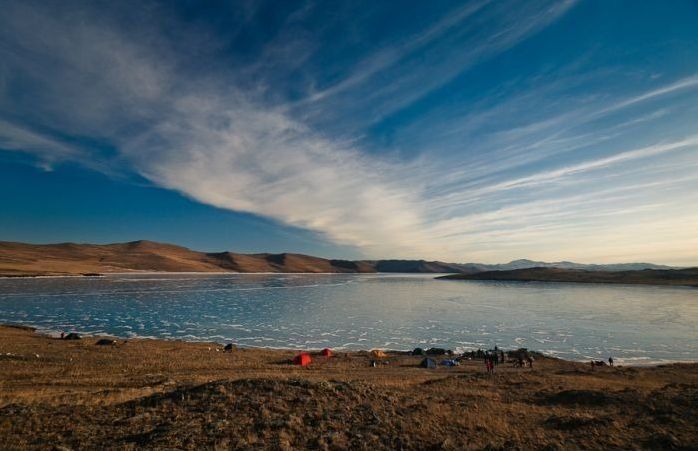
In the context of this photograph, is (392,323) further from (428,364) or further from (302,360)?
(302,360)

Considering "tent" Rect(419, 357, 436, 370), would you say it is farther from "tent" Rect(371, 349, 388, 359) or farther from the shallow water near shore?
the shallow water near shore

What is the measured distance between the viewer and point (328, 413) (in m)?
15.4

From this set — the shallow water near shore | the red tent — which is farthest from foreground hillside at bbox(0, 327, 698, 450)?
the shallow water near shore

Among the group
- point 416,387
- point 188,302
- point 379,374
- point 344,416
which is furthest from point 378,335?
point 188,302

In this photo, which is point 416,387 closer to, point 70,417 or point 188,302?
point 70,417

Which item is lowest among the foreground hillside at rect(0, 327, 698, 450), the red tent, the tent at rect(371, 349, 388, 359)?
the tent at rect(371, 349, 388, 359)

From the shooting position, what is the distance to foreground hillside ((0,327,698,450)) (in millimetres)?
12742

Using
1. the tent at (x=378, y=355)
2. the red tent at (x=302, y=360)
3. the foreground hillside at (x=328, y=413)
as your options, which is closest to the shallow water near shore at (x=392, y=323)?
the tent at (x=378, y=355)

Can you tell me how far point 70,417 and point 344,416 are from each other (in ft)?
32.9

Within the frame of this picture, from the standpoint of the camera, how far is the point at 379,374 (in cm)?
2923

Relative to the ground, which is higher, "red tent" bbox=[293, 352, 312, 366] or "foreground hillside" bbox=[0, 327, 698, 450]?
"foreground hillside" bbox=[0, 327, 698, 450]

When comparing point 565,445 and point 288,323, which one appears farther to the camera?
point 288,323

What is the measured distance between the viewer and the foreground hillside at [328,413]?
41.8ft

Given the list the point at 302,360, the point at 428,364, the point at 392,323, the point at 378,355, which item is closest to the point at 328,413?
the point at 302,360
